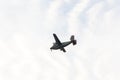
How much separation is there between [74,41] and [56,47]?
34.3ft

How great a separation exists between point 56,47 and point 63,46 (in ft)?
12.3

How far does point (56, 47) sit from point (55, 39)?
4652 millimetres

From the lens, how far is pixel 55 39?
8288 cm

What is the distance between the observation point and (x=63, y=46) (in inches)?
3391

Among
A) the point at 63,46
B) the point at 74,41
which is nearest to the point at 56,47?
the point at 63,46

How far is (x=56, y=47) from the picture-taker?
8512cm

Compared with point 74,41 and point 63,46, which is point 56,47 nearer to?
point 63,46

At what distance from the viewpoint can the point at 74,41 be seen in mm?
88500

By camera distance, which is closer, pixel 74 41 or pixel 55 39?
pixel 55 39

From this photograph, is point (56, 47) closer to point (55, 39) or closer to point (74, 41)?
point (55, 39)

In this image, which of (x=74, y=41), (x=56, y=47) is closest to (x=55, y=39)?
(x=56, y=47)

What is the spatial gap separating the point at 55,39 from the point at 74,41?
11.4 meters
